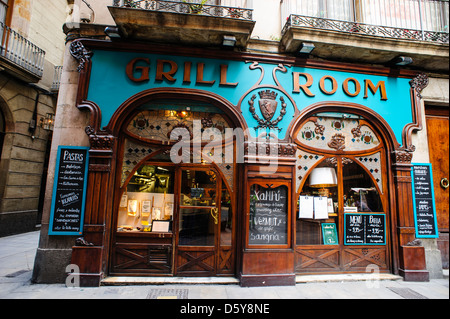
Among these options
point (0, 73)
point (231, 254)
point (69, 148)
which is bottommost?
point (231, 254)

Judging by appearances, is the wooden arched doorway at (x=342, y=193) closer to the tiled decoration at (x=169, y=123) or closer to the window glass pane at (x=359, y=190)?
the window glass pane at (x=359, y=190)

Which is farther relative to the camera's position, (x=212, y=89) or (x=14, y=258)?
(x=14, y=258)

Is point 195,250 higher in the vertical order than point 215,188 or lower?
lower

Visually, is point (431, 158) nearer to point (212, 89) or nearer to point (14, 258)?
point (212, 89)

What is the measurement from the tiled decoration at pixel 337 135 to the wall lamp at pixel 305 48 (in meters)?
1.54

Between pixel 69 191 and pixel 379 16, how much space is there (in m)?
8.40

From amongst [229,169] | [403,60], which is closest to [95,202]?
[229,169]

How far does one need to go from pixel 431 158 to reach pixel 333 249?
11.9 ft

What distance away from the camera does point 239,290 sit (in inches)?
180

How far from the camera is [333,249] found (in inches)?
213

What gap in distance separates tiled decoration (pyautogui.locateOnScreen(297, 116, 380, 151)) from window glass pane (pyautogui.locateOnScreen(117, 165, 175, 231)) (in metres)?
3.27

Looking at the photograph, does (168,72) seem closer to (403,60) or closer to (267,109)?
(267,109)

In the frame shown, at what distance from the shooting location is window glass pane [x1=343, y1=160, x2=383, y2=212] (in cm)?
571
